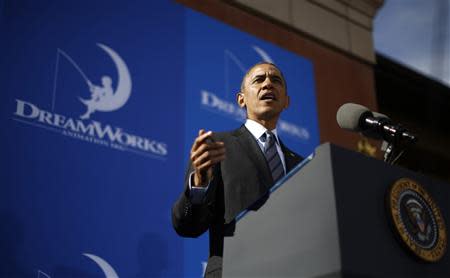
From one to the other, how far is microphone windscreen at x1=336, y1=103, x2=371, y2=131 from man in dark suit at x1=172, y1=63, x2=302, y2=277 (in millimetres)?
241

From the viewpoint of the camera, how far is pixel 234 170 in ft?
5.11

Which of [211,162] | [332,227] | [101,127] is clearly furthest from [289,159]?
[101,127]

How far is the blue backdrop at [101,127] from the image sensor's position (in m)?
2.58

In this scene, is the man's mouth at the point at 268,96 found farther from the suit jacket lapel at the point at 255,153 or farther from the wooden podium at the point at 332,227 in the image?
the wooden podium at the point at 332,227

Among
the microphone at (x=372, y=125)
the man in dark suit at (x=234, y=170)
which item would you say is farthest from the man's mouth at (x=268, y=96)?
the microphone at (x=372, y=125)

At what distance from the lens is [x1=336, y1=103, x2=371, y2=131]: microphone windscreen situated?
1.45 m

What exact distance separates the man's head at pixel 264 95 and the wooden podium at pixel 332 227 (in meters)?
0.58

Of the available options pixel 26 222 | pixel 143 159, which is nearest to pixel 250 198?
pixel 26 222

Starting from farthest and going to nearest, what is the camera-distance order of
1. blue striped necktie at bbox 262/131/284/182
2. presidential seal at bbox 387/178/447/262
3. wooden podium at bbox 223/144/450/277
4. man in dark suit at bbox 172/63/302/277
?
1. blue striped necktie at bbox 262/131/284/182
2. man in dark suit at bbox 172/63/302/277
3. presidential seal at bbox 387/178/447/262
4. wooden podium at bbox 223/144/450/277

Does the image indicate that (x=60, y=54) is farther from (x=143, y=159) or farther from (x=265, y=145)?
(x=265, y=145)

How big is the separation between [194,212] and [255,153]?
0.90ft

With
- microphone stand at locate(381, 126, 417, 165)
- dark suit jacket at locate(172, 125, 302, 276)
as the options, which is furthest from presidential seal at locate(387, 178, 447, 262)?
dark suit jacket at locate(172, 125, 302, 276)

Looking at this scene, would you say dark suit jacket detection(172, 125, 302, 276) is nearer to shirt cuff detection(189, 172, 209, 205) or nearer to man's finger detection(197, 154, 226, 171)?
shirt cuff detection(189, 172, 209, 205)

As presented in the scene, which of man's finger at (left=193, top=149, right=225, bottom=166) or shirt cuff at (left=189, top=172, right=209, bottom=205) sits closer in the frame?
man's finger at (left=193, top=149, right=225, bottom=166)
